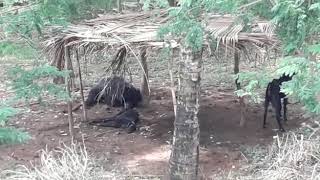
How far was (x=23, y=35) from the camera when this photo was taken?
22.7ft

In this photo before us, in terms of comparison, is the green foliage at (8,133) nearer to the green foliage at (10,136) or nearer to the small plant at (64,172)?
the green foliage at (10,136)

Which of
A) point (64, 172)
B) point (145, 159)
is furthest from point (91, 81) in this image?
point (64, 172)

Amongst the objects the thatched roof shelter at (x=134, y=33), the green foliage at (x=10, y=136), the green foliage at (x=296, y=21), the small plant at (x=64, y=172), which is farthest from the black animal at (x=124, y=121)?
the green foliage at (x=296, y=21)

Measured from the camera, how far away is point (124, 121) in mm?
9562

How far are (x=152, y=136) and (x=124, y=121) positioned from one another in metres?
0.76

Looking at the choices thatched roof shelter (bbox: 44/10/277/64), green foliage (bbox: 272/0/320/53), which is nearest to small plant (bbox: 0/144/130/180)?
thatched roof shelter (bbox: 44/10/277/64)

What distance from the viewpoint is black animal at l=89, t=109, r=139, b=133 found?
9.42 metres

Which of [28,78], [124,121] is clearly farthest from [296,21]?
[124,121]

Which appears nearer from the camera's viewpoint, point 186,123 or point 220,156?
point 186,123

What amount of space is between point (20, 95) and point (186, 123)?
7.00 feet

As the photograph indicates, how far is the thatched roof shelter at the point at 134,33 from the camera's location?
7.32 metres

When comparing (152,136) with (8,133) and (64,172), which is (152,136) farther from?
(8,133)

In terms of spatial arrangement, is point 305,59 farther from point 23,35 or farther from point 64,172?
point 23,35

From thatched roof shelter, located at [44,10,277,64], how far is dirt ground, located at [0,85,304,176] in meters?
1.44
